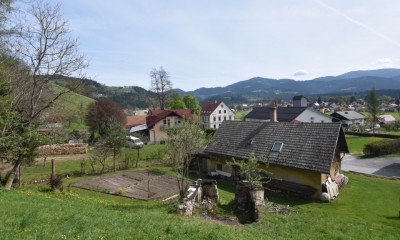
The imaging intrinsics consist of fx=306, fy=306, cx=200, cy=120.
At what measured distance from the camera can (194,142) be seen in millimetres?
18969

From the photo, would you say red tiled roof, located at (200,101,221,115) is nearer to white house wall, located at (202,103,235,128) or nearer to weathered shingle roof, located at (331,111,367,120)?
white house wall, located at (202,103,235,128)

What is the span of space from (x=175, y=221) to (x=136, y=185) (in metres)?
14.1

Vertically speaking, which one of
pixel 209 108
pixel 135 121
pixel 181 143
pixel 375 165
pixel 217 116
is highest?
pixel 209 108

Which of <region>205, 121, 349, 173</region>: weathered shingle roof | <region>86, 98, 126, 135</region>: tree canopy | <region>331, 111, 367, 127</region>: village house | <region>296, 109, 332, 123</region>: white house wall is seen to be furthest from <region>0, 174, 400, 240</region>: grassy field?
<region>331, 111, 367, 127</region>: village house

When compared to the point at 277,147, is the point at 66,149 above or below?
below

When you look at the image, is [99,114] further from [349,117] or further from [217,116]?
[349,117]

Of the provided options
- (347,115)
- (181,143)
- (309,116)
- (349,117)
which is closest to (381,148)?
(309,116)

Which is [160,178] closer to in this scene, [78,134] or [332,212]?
[332,212]

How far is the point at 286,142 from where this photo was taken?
25.8 meters

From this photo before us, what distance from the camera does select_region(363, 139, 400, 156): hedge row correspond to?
140 ft

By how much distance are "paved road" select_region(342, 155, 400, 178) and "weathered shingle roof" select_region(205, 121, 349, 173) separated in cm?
842

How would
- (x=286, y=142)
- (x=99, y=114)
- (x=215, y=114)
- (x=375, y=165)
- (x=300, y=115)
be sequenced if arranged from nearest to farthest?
(x=286, y=142), (x=375, y=165), (x=99, y=114), (x=300, y=115), (x=215, y=114)

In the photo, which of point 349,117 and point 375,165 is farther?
point 349,117

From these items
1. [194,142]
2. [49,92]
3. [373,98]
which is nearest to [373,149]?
[194,142]
